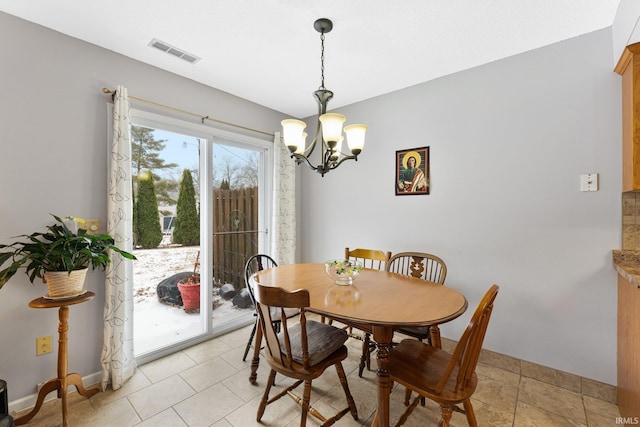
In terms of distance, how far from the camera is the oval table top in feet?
4.57

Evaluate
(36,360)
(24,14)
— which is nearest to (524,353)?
(36,360)

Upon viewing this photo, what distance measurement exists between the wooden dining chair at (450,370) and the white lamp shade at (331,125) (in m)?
1.17

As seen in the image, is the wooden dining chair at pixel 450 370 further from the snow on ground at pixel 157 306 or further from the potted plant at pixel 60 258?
the snow on ground at pixel 157 306

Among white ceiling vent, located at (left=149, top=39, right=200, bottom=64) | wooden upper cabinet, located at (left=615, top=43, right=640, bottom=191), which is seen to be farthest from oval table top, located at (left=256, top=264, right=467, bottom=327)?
white ceiling vent, located at (left=149, top=39, right=200, bottom=64)

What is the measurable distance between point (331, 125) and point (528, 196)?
1.74 m

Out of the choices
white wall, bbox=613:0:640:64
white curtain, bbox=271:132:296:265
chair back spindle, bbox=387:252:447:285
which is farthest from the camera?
white curtain, bbox=271:132:296:265

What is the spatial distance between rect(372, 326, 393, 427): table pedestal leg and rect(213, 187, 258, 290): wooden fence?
2103 mm

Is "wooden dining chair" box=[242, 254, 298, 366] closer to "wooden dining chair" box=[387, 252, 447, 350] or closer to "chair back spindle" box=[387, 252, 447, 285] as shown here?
"wooden dining chair" box=[387, 252, 447, 350]

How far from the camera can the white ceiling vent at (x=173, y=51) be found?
7.07ft

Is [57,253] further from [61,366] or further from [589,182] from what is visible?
[589,182]

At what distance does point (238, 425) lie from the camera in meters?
1.72

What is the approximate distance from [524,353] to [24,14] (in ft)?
14.3

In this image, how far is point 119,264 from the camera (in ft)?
7.00

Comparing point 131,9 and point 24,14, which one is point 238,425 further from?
point 24,14
